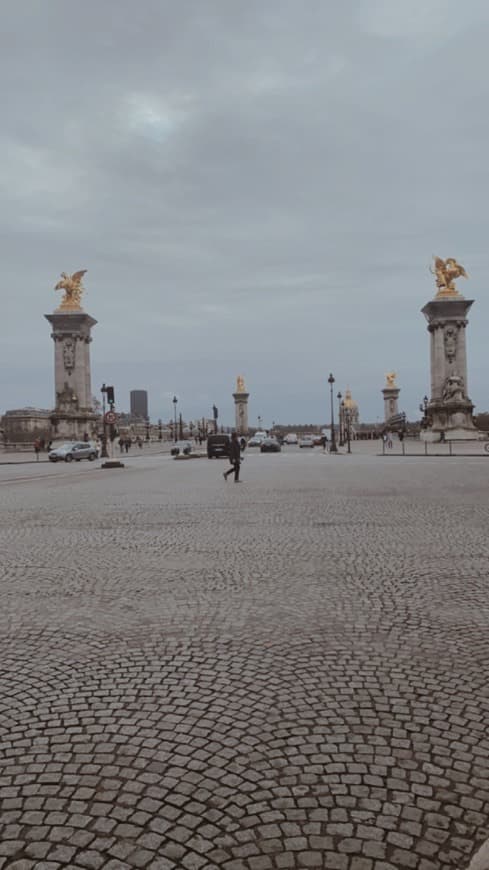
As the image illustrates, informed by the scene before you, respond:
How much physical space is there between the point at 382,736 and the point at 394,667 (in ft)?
3.31

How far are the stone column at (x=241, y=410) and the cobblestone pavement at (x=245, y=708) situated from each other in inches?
4267

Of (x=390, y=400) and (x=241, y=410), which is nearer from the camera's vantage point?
(x=390, y=400)

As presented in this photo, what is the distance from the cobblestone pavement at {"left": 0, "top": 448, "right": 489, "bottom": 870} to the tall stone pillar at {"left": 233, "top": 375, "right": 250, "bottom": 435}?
356ft

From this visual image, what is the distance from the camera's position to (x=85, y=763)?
3.02 m

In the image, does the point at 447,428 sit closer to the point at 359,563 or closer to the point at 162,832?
the point at 359,563

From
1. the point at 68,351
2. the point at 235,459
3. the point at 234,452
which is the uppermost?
the point at 68,351

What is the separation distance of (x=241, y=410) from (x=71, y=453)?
74571mm

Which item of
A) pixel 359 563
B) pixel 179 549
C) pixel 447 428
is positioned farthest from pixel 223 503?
pixel 447 428

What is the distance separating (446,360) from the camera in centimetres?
6488

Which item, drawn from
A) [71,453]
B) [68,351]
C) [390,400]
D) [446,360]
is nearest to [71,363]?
[68,351]

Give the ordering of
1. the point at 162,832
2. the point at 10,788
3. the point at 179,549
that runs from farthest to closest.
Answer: the point at 179,549 → the point at 10,788 → the point at 162,832

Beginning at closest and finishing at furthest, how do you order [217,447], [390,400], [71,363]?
[217,447] → [71,363] → [390,400]

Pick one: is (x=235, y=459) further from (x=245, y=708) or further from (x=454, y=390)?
(x=454, y=390)

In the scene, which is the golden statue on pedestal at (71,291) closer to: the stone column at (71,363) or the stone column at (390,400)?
the stone column at (71,363)
